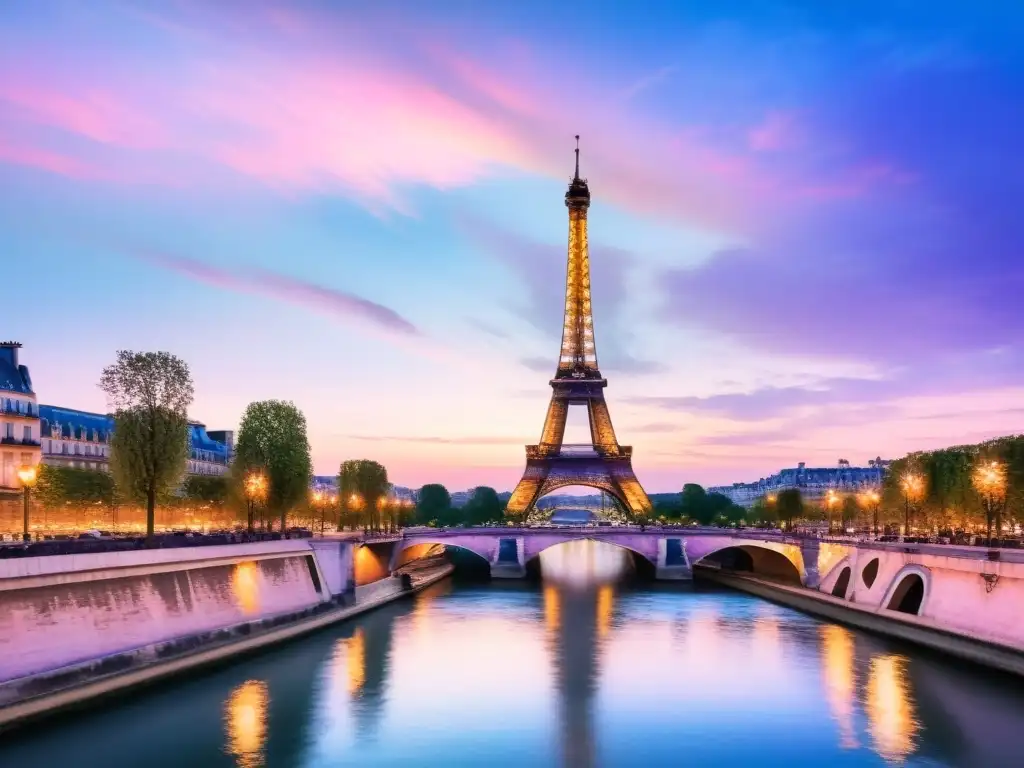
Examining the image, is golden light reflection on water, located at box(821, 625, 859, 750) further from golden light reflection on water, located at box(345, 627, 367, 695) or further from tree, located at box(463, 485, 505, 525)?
Answer: tree, located at box(463, 485, 505, 525)

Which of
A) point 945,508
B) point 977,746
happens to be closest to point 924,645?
point 977,746

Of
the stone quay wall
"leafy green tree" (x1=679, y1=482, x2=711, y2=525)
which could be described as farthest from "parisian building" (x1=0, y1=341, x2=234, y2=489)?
"leafy green tree" (x1=679, y1=482, x2=711, y2=525)

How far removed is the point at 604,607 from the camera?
69.2 meters

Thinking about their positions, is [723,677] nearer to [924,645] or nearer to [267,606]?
[924,645]

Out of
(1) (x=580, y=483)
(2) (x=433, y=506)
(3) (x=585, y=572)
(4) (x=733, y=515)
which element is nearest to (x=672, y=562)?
(3) (x=585, y=572)

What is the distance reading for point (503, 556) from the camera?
302 ft

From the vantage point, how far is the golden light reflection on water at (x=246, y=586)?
1834 inches

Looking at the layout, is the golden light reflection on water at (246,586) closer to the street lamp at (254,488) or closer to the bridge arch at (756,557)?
the street lamp at (254,488)

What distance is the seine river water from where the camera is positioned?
95.9 ft

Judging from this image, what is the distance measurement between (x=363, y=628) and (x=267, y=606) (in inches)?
281

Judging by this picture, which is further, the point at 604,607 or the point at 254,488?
the point at 604,607

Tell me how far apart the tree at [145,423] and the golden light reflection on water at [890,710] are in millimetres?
35741

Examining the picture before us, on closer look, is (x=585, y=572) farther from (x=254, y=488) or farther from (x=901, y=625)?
(x=901, y=625)

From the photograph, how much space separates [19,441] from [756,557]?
67515 mm
